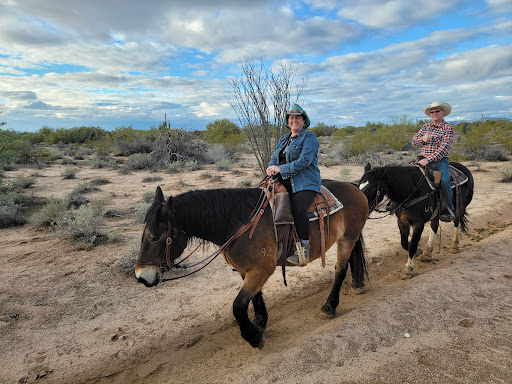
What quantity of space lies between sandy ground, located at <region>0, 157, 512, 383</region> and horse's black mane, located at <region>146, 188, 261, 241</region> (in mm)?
1440

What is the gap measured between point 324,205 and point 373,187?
1.64m

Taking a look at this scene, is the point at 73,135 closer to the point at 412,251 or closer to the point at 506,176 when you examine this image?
the point at 412,251

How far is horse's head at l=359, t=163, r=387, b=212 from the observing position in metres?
4.70

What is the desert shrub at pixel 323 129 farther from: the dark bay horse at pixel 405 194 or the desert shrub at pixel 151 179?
the dark bay horse at pixel 405 194

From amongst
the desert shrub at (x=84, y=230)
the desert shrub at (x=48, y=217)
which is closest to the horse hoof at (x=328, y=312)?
the desert shrub at (x=84, y=230)

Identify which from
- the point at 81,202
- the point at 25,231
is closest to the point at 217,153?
the point at 81,202

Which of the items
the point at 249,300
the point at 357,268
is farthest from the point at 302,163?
the point at 357,268

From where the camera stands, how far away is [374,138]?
23.6 metres

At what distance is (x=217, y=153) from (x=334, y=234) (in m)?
17.7

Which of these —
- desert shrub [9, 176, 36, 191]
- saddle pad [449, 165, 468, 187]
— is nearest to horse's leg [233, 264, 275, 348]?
saddle pad [449, 165, 468, 187]

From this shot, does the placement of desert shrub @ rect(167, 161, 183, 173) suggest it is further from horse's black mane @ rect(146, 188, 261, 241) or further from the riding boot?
the riding boot

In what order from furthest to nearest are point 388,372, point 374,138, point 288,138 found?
point 374,138 → point 288,138 → point 388,372

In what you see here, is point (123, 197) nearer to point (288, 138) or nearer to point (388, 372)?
point (288, 138)

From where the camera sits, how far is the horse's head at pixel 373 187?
4703mm
